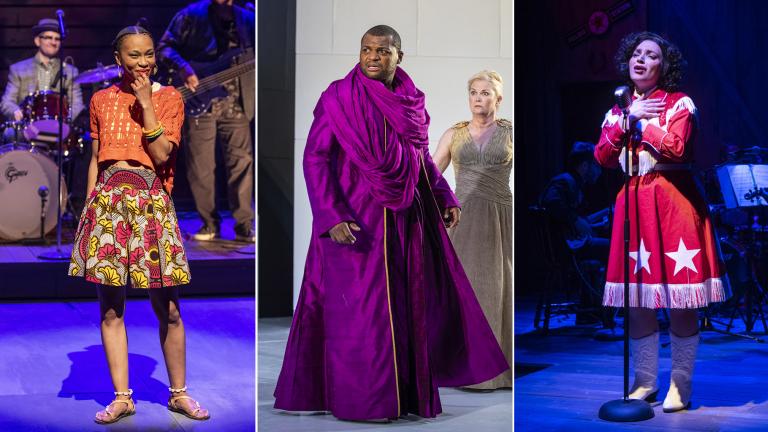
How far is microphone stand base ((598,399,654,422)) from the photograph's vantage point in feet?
13.8

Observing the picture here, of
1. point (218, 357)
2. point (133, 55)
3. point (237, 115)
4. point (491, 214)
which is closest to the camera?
point (133, 55)

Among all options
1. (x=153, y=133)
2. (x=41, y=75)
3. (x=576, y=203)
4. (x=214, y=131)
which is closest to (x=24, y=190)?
(x=41, y=75)

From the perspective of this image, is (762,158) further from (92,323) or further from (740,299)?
(92,323)

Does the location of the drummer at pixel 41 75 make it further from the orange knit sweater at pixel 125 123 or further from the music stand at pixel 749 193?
the music stand at pixel 749 193

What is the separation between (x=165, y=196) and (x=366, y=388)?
1006mm

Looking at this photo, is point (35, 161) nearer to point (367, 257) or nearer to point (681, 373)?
point (367, 257)

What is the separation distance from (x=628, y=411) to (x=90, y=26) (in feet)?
14.4

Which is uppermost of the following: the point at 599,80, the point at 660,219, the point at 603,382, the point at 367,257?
the point at 599,80

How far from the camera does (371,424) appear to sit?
426cm

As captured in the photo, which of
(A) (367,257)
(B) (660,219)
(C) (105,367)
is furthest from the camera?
(C) (105,367)

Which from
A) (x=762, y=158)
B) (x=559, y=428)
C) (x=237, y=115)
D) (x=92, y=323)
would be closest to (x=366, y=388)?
(x=559, y=428)

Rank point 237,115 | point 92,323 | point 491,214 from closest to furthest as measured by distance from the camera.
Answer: point 491,214 < point 92,323 < point 237,115

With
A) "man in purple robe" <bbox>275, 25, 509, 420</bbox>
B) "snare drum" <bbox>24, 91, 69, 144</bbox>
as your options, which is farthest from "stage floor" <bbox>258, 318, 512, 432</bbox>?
"snare drum" <bbox>24, 91, 69, 144</bbox>

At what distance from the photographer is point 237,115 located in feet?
23.8
